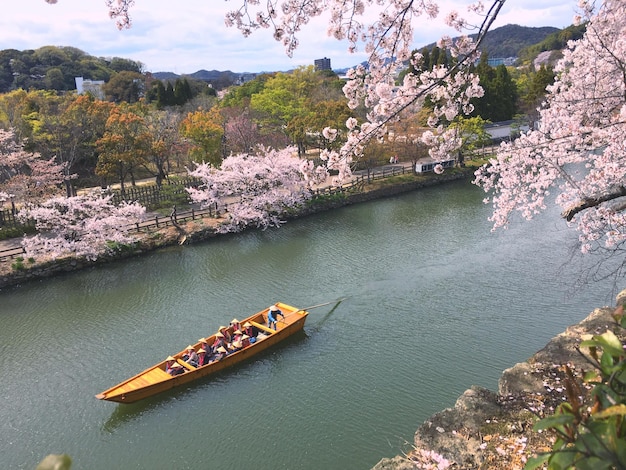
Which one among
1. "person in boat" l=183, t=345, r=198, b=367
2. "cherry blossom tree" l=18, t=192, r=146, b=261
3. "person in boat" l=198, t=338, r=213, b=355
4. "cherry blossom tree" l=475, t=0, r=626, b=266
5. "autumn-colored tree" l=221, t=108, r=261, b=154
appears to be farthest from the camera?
"autumn-colored tree" l=221, t=108, r=261, b=154

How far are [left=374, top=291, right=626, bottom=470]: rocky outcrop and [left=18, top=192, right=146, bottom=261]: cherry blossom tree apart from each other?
12382 millimetres

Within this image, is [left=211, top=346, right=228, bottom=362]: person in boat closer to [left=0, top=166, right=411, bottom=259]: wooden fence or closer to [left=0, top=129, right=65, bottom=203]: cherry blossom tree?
[left=0, top=166, right=411, bottom=259]: wooden fence

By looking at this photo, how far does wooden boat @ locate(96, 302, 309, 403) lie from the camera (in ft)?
25.3

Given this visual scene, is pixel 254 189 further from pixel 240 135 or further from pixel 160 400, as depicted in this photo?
pixel 160 400

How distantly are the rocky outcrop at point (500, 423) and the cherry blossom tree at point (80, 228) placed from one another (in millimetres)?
12382

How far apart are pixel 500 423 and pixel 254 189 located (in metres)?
14.3

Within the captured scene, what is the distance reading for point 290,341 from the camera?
378 inches

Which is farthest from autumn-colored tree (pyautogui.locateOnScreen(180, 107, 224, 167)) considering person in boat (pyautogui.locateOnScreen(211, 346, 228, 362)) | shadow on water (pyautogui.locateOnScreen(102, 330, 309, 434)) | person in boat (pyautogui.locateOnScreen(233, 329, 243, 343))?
shadow on water (pyautogui.locateOnScreen(102, 330, 309, 434))

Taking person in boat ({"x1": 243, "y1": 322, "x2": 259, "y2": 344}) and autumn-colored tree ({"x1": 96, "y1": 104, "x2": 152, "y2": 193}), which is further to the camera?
autumn-colored tree ({"x1": 96, "y1": 104, "x2": 152, "y2": 193})

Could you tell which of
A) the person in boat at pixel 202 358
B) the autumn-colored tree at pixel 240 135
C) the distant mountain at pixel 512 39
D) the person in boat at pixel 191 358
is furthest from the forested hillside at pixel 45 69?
the distant mountain at pixel 512 39

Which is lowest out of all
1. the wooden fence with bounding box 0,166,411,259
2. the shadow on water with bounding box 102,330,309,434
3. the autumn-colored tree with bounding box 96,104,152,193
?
the shadow on water with bounding box 102,330,309,434

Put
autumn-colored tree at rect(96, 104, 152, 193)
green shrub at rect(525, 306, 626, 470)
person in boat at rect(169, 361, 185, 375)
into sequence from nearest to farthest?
green shrub at rect(525, 306, 626, 470), person in boat at rect(169, 361, 185, 375), autumn-colored tree at rect(96, 104, 152, 193)

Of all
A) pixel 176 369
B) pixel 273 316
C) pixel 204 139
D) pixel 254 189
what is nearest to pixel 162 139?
pixel 204 139

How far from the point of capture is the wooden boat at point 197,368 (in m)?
7.72
